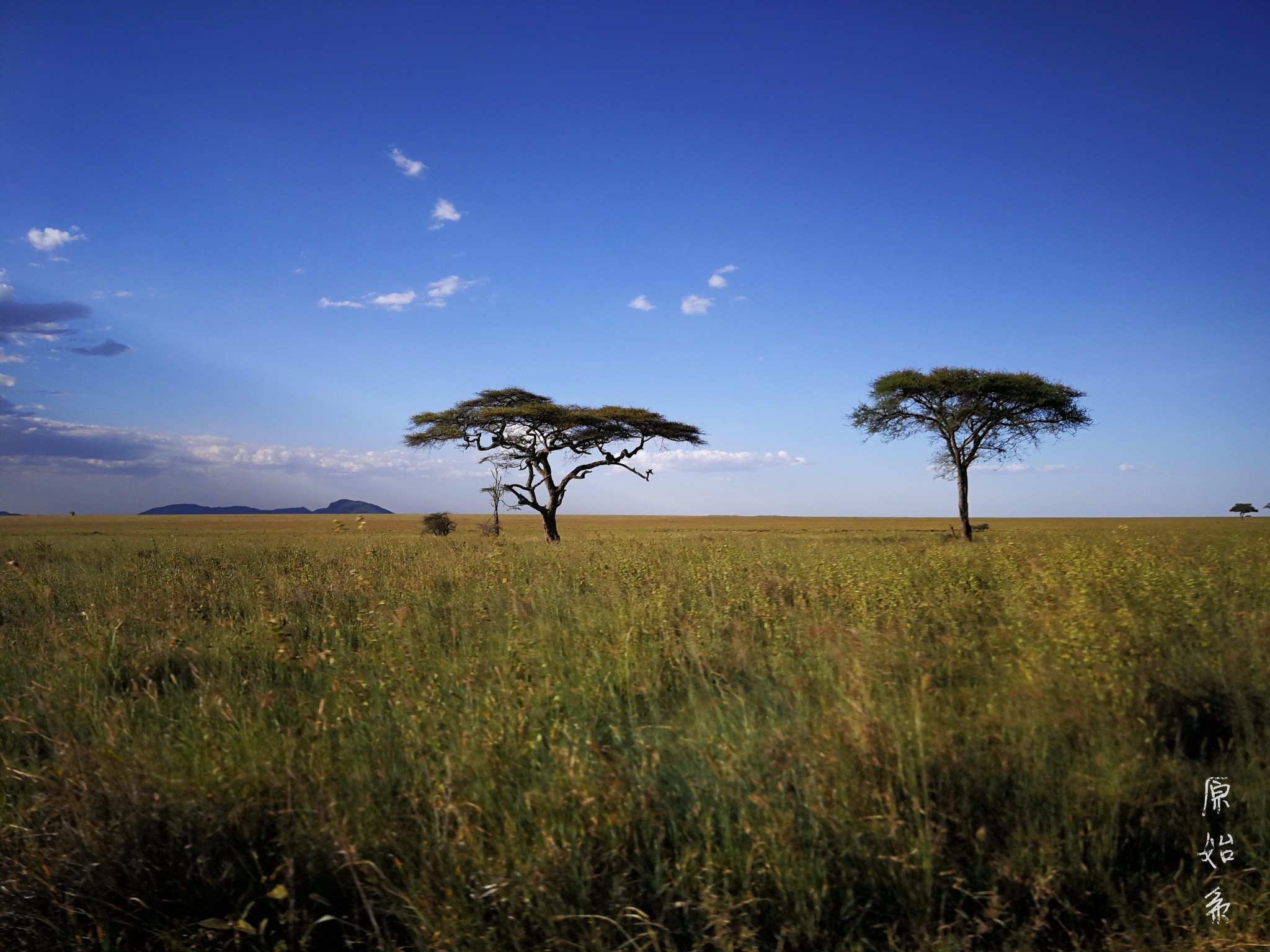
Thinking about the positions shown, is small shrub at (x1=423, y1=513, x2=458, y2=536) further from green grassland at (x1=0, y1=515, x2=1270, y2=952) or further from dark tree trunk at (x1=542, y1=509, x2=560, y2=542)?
green grassland at (x1=0, y1=515, x2=1270, y2=952)

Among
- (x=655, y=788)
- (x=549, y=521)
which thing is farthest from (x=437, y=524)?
(x=655, y=788)

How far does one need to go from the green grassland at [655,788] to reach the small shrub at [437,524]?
34.0 metres

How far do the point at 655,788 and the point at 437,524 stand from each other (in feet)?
125

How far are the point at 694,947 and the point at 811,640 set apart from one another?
278 centimetres

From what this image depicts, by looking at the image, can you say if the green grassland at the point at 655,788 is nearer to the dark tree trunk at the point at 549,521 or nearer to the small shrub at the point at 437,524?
the dark tree trunk at the point at 549,521

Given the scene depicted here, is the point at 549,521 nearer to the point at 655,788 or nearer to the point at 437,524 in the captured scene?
the point at 437,524

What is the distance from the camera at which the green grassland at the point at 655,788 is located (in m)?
2.32

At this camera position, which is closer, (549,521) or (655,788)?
(655,788)

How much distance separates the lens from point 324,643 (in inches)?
221

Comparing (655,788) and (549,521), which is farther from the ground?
(549,521)

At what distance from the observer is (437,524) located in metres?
39.0

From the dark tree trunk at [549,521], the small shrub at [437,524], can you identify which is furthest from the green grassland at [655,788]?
the small shrub at [437,524]

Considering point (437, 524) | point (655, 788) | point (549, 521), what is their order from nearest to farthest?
point (655, 788) < point (549, 521) < point (437, 524)

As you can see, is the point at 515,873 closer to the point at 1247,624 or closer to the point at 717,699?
the point at 717,699
